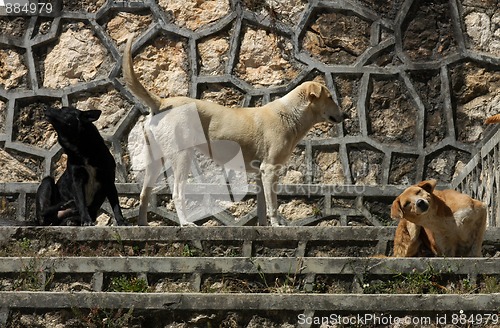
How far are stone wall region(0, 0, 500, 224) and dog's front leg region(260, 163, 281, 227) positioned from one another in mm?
2097

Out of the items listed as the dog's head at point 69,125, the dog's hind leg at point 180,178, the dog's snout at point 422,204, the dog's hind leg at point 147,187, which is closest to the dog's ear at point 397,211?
the dog's snout at point 422,204

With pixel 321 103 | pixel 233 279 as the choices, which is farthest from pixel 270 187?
pixel 233 279

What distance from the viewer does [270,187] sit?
31.6 feet

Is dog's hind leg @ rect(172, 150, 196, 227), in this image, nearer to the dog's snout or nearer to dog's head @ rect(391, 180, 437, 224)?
dog's head @ rect(391, 180, 437, 224)

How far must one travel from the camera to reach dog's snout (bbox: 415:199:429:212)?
26.1ft

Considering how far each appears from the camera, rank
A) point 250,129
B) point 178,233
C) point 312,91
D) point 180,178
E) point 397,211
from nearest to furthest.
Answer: point 178,233
point 397,211
point 180,178
point 250,129
point 312,91

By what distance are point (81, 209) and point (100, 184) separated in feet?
1.19

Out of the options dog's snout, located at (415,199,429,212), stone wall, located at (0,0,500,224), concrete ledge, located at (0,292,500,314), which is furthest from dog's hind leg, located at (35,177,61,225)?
dog's snout, located at (415,199,429,212)

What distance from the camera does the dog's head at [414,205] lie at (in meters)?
7.98

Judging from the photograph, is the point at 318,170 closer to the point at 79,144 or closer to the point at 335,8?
the point at 335,8

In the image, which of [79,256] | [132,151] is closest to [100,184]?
[79,256]

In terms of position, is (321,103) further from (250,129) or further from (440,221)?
(440,221)

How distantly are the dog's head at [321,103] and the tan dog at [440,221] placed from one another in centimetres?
224

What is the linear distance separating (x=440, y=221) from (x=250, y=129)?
2382mm
